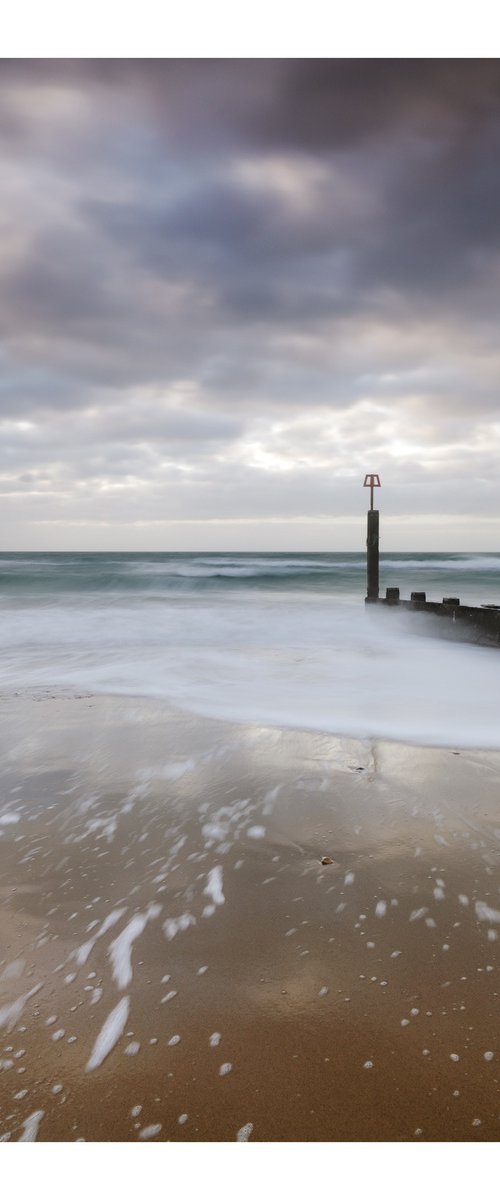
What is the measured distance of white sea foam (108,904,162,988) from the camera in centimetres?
194

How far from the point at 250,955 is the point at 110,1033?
498 mm

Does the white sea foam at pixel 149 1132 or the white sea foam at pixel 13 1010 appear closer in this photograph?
the white sea foam at pixel 149 1132

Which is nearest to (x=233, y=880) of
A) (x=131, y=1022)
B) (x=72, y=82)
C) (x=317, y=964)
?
(x=317, y=964)

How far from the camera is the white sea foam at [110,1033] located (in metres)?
1.59

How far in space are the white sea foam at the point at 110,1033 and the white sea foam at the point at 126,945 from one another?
0.33 feet

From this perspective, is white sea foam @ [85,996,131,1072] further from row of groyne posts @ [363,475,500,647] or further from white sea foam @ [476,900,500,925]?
row of groyne posts @ [363,475,500,647]

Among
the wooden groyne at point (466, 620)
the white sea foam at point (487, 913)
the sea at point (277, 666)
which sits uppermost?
the wooden groyne at point (466, 620)

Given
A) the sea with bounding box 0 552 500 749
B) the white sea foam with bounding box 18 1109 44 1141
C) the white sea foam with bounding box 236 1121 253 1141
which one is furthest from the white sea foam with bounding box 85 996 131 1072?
the sea with bounding box 0 552 500 749

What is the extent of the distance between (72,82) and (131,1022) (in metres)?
5.81

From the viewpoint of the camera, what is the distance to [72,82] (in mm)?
4566

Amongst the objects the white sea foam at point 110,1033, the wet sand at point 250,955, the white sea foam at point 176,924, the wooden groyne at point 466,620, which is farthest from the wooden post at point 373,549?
the white sea foam at point 110,1033

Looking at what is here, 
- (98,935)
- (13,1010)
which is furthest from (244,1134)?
(98,935)

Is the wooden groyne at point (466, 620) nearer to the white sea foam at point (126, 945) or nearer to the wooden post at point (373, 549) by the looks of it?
the wooden post at point (373, 549)

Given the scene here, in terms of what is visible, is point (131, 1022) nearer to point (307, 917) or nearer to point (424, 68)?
point (307, 917)
